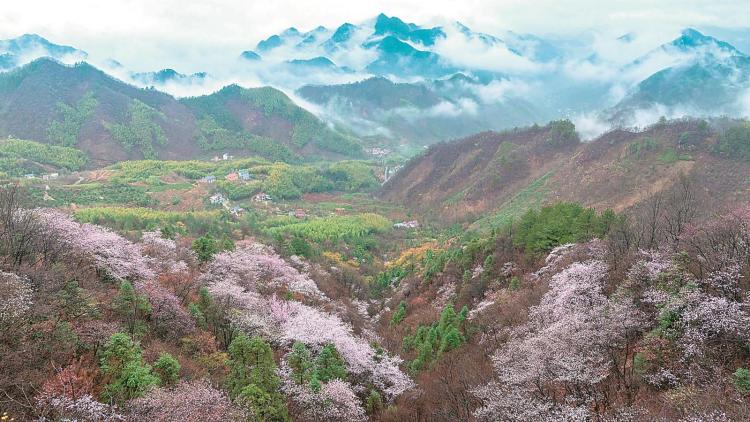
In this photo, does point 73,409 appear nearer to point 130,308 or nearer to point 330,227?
point 130,308

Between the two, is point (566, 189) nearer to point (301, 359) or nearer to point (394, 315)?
point (394, 315)

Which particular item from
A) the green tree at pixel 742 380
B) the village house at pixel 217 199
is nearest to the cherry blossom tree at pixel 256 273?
the green tree at pixel 742 380

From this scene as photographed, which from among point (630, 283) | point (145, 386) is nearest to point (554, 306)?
point (630, 283)

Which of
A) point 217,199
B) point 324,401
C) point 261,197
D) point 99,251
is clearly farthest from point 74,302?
point 261,197

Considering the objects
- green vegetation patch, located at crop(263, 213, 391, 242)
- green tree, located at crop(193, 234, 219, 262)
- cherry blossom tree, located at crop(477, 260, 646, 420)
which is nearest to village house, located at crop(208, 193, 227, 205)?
green vegetation patch, located at crop(263, 213, 391, 242)

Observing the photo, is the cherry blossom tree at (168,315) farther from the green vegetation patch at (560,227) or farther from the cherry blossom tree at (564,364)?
the green vegetation patch at (560,227)

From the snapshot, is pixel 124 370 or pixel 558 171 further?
pixel 558 171

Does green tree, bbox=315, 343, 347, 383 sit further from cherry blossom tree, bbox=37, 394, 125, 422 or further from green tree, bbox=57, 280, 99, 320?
cherry blossom tree, bbox=37, 394, 125, 422
